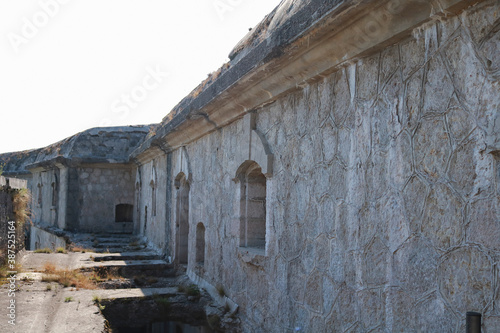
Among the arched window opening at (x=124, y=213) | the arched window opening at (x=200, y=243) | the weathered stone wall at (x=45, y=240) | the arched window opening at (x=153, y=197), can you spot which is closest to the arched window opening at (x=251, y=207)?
the arched window opening at (x=200, y=243)

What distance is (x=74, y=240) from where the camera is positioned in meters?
13.4

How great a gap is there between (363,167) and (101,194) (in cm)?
1349

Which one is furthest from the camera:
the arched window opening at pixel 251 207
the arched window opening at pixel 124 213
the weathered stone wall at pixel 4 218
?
the arched window opening at pixel 124 213

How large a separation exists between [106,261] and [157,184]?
248cm

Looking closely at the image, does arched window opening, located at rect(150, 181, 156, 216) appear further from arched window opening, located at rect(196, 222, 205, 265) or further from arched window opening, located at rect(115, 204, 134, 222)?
arched window opening, located at rect(196, 222, 205, 265)

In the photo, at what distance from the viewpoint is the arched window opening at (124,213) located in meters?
16.3

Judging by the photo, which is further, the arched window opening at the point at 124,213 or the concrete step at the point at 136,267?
the arched window opening at the point at 124,213

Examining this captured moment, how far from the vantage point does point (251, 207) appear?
5.84m

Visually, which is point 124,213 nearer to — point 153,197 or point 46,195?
point 46,195

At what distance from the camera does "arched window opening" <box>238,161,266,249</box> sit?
5.81 m

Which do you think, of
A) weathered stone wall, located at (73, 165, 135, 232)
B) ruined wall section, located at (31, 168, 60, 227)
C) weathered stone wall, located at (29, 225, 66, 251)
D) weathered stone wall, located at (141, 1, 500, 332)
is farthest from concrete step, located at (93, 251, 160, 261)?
ruined wall section, located at (31, 168, 60, 227)

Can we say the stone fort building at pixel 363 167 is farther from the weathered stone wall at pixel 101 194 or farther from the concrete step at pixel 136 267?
the weathered stone wall at pixel 101 194

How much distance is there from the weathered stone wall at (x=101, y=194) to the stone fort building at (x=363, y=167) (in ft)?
31.8

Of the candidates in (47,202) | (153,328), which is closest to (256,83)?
(153,328)
